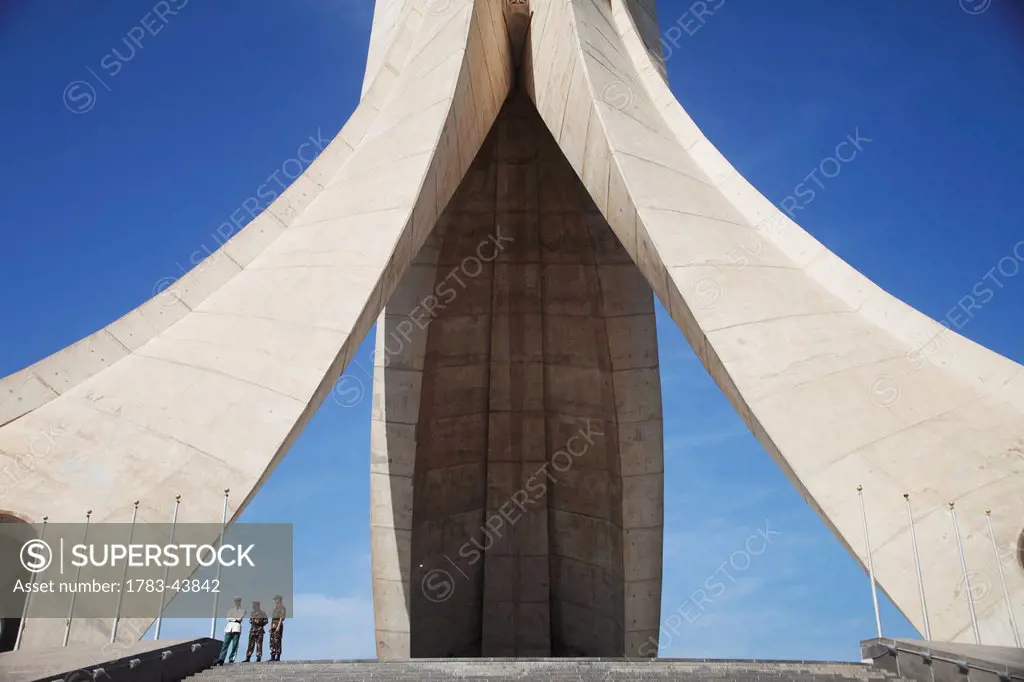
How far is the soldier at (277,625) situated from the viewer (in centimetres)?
673

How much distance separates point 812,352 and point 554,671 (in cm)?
292

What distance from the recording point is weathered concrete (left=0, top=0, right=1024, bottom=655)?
5.26m

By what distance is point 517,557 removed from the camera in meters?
12.0

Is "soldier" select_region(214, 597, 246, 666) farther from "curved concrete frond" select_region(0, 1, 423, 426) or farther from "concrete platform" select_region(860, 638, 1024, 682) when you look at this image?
"concrete platform" select_region(860, 638, 1024, 682)

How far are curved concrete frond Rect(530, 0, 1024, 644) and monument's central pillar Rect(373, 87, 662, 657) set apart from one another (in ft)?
9.41

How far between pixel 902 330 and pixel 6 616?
20.3 feet

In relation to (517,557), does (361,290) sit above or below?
above

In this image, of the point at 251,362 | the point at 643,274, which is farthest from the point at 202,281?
the point at 643,274

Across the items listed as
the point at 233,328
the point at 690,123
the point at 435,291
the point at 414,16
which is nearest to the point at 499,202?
the point at 435,291

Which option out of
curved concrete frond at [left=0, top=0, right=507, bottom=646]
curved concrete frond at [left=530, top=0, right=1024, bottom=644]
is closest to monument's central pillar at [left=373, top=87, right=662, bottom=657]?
curved concrete frond at [left=530, top=0, right=1024, bottom=644]

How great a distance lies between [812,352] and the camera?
6273 millimetres

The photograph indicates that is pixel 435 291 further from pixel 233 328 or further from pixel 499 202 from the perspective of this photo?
pixel 233 328

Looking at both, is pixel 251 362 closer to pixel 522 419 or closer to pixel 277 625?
pixel 277 625

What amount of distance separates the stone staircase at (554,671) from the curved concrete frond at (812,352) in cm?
72
